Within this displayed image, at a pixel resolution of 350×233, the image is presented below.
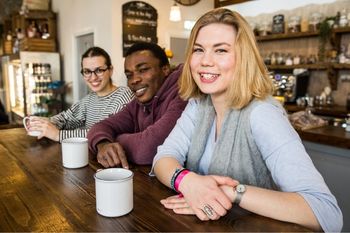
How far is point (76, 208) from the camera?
0.82 m

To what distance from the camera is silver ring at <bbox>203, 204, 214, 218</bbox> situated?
2.55ft

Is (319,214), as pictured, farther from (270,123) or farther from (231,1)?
(231,1)

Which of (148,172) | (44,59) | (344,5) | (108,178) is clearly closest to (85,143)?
(148,172)

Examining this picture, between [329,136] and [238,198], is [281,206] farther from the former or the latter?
[329,136]

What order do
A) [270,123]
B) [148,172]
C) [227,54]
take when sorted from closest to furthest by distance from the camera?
[270,123]
[227,54]
[148,172]

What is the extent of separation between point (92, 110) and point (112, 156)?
3.63 feet

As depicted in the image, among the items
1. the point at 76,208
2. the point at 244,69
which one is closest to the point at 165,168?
the point at 76,208

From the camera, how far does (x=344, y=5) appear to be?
11.4 feet

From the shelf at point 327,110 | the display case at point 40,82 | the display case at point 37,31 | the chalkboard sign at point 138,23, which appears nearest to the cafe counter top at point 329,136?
the shelf at point 327,110

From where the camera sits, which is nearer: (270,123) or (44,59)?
(270,123)

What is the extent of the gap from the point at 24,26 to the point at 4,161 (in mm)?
5471

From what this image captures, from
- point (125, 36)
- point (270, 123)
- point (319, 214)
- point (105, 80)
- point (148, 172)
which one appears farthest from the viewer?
point (125, 36)

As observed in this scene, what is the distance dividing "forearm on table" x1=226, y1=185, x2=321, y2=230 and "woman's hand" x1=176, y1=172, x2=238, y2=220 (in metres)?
0.04

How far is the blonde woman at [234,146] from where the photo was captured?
32.0 inches
